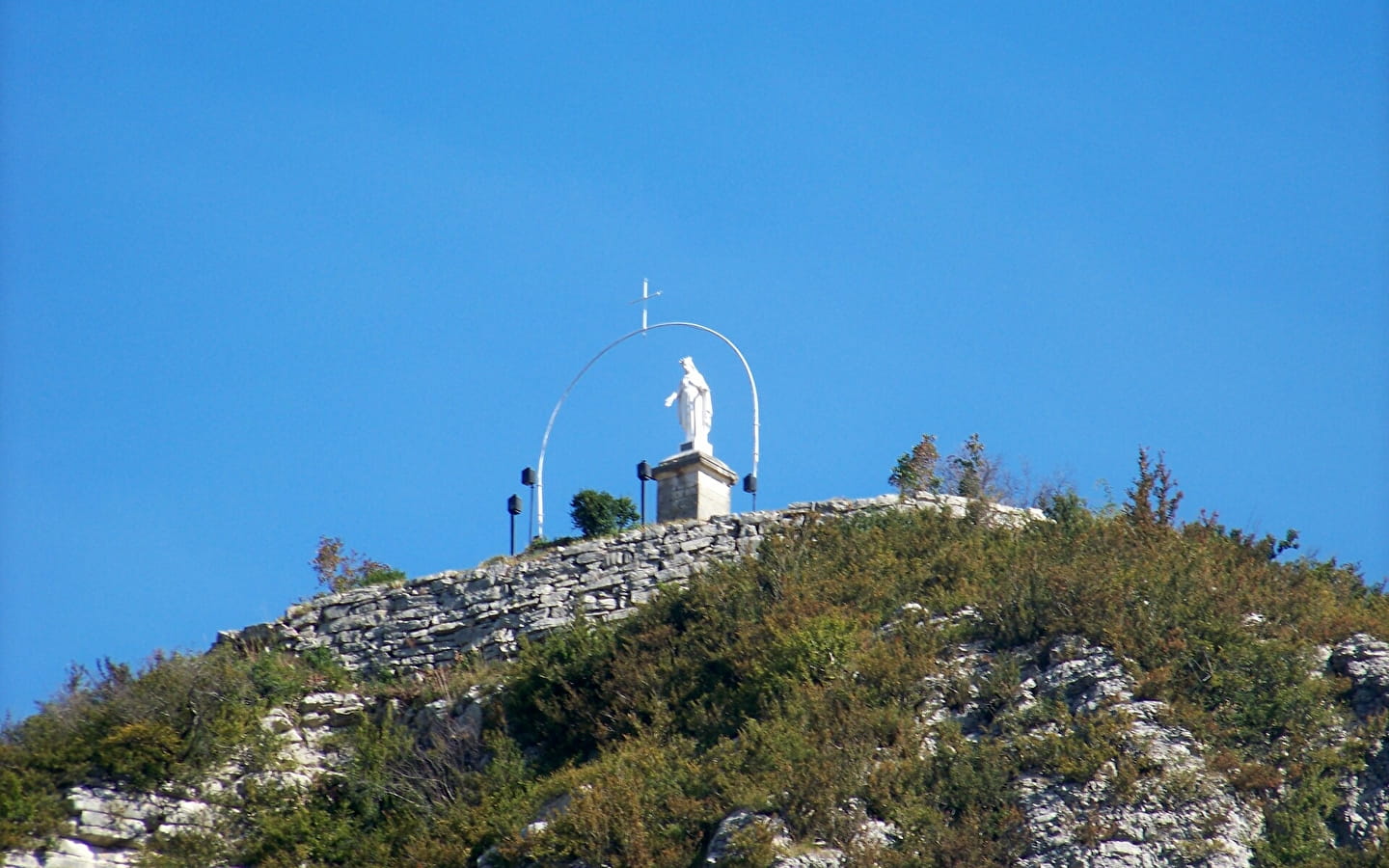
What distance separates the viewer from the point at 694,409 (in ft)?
83.5

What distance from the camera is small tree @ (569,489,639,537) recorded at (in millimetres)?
26688

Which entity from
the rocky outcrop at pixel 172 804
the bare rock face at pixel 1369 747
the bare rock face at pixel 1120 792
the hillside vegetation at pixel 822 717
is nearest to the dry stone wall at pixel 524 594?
the hillside vegetation at pixel 822 717

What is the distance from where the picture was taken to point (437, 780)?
20547 mm

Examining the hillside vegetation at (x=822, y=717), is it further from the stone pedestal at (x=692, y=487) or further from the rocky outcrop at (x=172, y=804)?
the stone pedestal at (x=692, y=487)

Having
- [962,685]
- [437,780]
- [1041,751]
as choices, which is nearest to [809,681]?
[962,685]

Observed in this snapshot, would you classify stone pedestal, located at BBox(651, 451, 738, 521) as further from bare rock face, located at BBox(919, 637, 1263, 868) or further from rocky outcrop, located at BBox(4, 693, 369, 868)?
bare rock face, located at BBox(919, 637, 1263, 868)

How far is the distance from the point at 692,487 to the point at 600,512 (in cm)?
215

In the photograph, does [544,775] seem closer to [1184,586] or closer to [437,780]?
[437,780]

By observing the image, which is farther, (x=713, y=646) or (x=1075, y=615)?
(x=713, y=646)

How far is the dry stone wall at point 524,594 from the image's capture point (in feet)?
76.4

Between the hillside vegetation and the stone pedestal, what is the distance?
2574mm

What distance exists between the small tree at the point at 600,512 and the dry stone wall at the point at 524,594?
8.42 feet

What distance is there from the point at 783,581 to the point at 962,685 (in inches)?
129

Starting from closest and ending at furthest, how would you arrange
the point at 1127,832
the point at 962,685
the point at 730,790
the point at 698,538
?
the point at 1127,832
the point at 730,790
the point at 962,685
the point at 698,538
